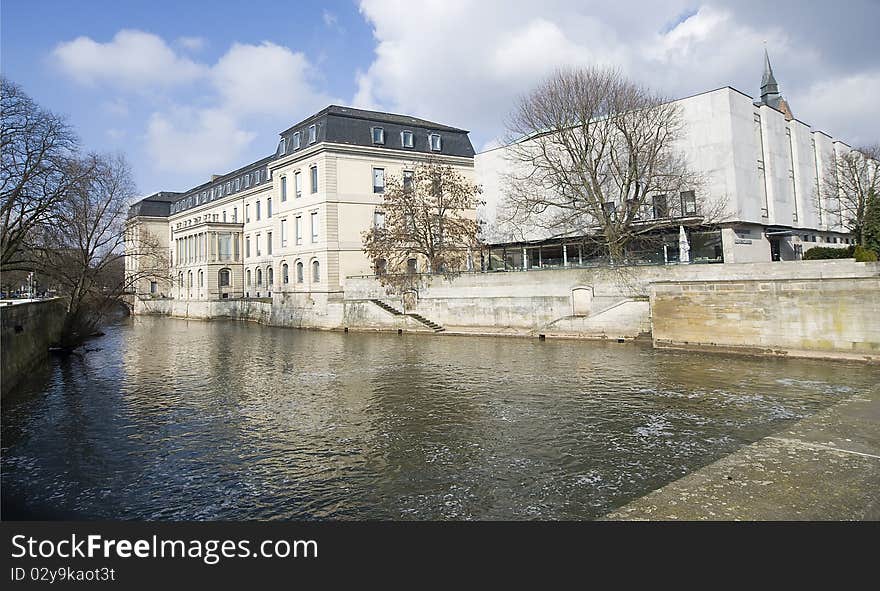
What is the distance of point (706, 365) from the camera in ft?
58.7

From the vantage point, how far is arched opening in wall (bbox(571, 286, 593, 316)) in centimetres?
2731

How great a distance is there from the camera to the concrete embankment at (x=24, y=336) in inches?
559

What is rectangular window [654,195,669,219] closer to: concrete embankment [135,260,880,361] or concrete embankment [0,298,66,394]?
concrete embankment [135,260,880,361]

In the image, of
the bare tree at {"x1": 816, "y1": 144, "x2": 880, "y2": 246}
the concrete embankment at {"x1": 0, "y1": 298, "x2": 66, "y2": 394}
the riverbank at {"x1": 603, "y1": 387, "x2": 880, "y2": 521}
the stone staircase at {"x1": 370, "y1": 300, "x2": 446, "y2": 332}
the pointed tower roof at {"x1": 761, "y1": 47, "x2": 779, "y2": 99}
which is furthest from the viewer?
the pointed tower roof at {"x1": 761, "y1": 47, "x2": 779, "y2": 99}

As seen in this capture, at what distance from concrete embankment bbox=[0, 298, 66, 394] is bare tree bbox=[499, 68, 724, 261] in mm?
22881

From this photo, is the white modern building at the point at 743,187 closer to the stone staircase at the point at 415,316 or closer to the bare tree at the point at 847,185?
the bare tree at the point at 847,185

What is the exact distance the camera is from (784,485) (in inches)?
206

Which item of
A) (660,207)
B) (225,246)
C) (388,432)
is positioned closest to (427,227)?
(660,207)

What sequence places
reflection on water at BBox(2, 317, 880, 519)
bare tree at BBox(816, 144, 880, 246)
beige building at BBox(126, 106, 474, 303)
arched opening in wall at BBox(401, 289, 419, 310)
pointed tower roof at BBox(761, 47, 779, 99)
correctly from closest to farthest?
1. reflection on water at BBox(2, 317, 880, 519)
2. arched opening in wall at BBox(401, 289, 419, 310)
3. bare tree at BBox(816, 144, 880, 246)
4. beige building at BBox(126, 106, 474, 303)
5. pointed tower roof at BBox(761, 47, 779, 99)

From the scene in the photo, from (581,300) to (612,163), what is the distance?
Answer: 26.5 ft

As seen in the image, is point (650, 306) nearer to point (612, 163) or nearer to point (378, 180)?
point (612, 163)

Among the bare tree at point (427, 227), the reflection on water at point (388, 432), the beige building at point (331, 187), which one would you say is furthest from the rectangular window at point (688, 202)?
the beige building at point (331, 187)

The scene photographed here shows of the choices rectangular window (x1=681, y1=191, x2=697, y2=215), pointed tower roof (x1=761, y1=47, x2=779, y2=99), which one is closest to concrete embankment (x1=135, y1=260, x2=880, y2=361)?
rectangular window (x1=681, y1=191, x2=697, y2=215)

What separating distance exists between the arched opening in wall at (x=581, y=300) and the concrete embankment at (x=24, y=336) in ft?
72.9
